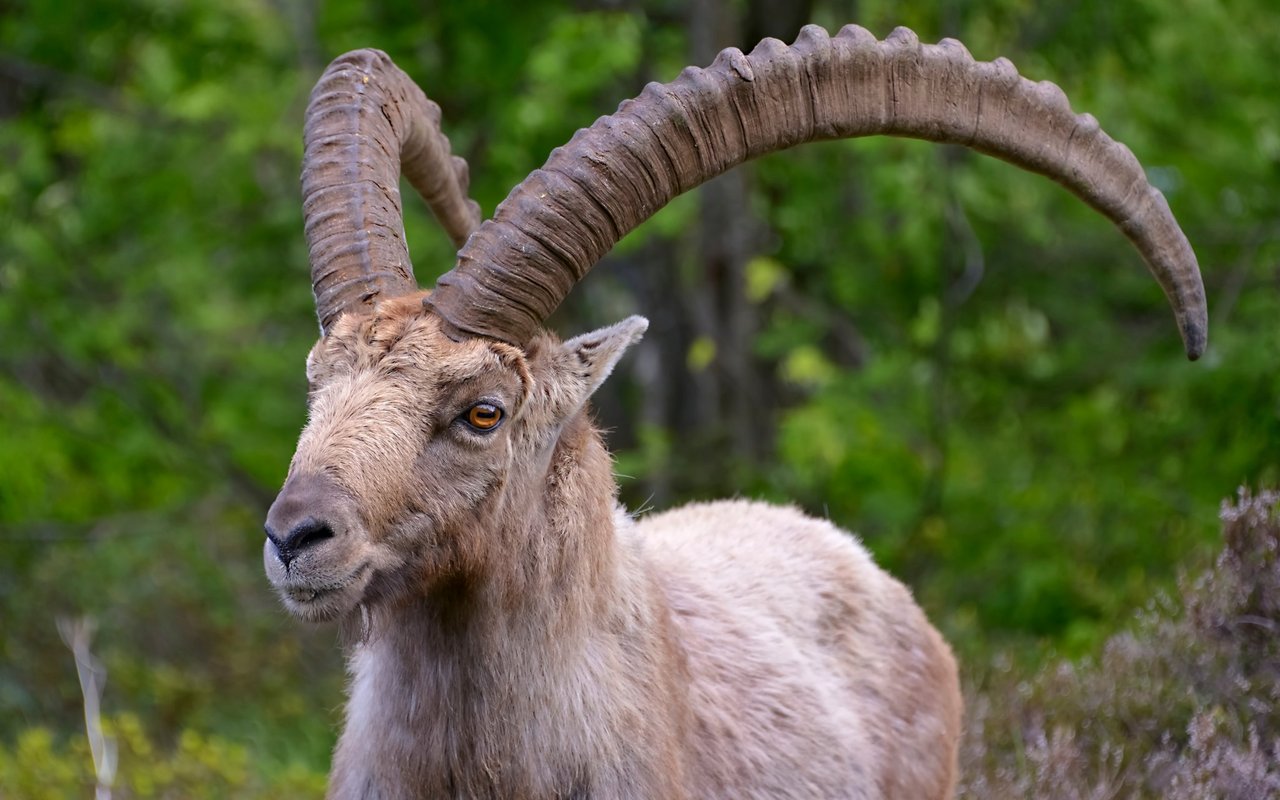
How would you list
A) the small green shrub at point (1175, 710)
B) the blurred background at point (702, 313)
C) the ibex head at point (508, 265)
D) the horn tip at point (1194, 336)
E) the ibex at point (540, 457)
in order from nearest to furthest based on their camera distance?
the ibex head at point (508, 265) < the ibex at point (540, 457) < the horn tip at point (1194, 336) < the small green shrub at point (1175, 710) < the blurred background at point (702, 313)

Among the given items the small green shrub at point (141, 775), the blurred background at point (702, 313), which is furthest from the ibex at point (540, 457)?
the blurred background at point (702, 313)

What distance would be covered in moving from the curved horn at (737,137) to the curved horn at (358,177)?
45 cm

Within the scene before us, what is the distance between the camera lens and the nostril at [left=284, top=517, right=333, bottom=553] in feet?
11.9

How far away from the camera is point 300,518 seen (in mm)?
3629

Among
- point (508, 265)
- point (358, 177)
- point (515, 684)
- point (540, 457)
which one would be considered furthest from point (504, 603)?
point (358, 177)

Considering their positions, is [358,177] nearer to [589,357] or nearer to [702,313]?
[589,357]

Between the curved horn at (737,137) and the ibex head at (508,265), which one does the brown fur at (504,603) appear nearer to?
the ibex head at (508,265)

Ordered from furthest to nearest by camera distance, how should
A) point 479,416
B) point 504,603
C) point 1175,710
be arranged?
1. point 1175,710
2. point 504,603
3. point 479,416

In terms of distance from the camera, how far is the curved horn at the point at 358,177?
458 cm

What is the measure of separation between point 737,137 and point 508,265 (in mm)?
819

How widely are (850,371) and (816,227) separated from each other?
125 centimetres

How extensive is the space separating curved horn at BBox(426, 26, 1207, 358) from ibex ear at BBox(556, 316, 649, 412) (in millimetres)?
170

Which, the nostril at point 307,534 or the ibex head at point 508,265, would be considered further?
the ibex head at point 508,265

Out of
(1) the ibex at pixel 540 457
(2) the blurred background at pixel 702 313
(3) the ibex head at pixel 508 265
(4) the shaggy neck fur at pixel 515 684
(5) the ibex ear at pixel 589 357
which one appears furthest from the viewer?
(2) the blurred background at pixel 702 313
